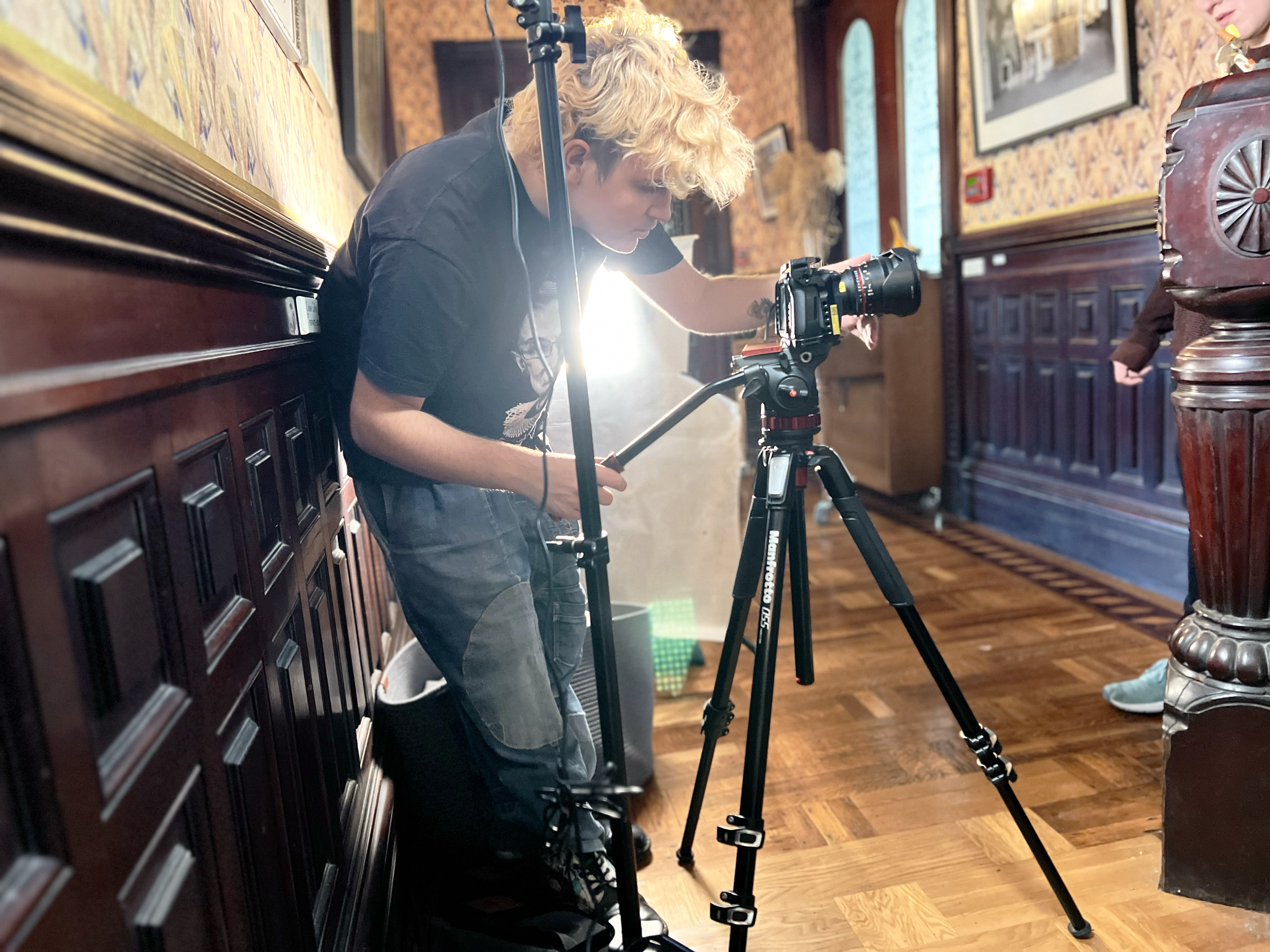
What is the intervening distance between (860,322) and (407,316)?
2.07ft

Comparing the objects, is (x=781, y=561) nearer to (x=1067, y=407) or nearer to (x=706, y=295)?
(x=706, y=295)

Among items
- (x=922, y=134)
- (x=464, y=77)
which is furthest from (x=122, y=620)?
(x=464, y=77)

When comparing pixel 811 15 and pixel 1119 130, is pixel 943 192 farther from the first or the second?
pixel 811 15

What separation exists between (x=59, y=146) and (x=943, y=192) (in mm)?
3650

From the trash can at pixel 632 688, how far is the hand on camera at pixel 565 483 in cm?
58

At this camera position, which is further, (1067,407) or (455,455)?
(1067,407)

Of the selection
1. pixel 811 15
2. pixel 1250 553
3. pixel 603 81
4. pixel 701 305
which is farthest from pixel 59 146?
pixel 811 15

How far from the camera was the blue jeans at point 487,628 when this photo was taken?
3.78 feet

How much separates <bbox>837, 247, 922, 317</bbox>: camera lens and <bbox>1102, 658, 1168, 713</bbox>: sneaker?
114 centimetres

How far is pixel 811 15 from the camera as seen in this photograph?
511 cm

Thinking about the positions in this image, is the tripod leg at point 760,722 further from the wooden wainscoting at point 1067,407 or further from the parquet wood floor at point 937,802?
the wooden wainscoting at point 1067,407

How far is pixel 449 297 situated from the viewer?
97 cm

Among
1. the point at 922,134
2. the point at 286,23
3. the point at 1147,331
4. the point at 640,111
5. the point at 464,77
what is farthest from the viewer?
the point at 464,77

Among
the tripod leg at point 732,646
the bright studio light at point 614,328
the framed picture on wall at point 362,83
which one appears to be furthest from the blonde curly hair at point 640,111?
the framed picture on wall at point 362,83
